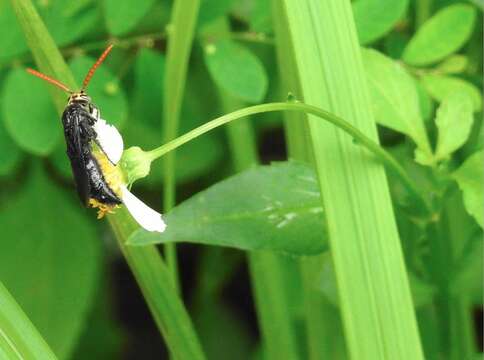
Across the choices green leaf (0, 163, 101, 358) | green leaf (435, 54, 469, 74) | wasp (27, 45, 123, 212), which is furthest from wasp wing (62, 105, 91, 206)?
green leaf (0, 163, 101, 358)

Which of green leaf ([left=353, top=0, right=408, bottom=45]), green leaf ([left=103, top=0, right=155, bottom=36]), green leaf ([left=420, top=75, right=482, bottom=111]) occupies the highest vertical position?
green leaf ([left=103, top=0, right=155, bottom=36])

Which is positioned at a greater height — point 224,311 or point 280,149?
point 280,149

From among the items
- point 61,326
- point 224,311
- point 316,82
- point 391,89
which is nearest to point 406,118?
point 391,89

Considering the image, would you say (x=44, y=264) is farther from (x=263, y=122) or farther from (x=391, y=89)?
(x=391, y=89)

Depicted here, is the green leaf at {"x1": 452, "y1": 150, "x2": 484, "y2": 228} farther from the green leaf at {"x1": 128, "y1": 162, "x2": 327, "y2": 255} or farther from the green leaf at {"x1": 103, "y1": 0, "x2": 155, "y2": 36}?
the green leaf at {"x1": 103, "y1": 0, "x2": 155, "y2": 36}

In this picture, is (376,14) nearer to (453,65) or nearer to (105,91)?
(453,65)

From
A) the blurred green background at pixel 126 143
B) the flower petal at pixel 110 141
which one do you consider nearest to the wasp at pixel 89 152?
the flower petal at pixel 110 141

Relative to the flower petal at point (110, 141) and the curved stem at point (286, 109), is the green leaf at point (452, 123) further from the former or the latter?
the flower petal at point (110, 141)

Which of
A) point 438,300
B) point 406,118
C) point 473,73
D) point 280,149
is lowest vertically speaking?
point 438,300
